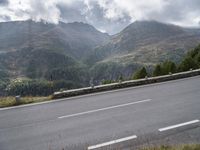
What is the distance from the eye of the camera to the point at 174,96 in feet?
37.1

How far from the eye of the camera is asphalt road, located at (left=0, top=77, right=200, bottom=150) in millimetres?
6359

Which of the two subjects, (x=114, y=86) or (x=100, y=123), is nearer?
(x=100, y=123)

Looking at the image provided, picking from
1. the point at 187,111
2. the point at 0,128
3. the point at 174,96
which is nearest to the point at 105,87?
the point at 174,96

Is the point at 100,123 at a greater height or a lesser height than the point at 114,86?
lesser

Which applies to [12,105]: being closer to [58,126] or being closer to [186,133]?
[58,126]

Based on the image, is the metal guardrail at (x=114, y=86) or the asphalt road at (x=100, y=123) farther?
the metal guardrail at (x=114, y=86)

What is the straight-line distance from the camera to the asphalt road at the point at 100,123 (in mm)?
6359

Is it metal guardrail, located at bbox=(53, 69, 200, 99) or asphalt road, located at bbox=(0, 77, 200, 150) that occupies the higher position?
metal guardrail, located at bbox=(53, 69, 200, 99)

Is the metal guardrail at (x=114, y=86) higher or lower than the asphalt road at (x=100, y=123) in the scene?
higher

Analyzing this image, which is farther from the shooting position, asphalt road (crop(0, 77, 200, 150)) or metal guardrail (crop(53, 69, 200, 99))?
metal guardrail (crop(53, 69, 200, 99))

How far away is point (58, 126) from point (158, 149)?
400cm

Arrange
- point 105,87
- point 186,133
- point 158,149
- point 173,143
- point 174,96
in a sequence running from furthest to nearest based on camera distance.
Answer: point 105,87
point 174,96
point 186,133
point 173,143
point 158,149

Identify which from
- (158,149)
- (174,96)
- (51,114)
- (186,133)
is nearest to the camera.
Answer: (158,149)

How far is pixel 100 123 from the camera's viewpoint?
782 centimetres
